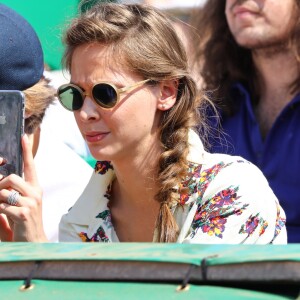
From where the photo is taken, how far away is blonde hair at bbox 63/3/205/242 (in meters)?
2.29

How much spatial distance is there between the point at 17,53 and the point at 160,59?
434 millimetres

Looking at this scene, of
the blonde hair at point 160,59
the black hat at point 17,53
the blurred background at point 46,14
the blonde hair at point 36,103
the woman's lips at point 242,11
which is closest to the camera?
the blonde hair at point 160,59

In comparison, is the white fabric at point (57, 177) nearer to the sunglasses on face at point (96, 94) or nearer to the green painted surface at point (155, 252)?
the sunglasses on face at point (96, 94)

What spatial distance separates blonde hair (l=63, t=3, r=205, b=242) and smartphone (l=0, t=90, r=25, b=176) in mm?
246

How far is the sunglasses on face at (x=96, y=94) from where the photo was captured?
87.0 inches

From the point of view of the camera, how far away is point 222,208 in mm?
2221

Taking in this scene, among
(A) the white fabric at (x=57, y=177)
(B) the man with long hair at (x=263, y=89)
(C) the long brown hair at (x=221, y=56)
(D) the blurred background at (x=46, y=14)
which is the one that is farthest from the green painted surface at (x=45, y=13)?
(A) the white fabric at (x=57, y=177)

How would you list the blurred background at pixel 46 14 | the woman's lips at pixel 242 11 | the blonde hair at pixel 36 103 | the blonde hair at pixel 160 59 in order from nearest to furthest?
the blonde hair at pixel 160 59
the blonde hair at pixel 36 103
the woman's lips at pixel 242 11
the blurred background at pixel 46 14

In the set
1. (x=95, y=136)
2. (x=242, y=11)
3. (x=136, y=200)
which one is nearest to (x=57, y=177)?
(x=136, y=200)

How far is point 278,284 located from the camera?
1.25 meters

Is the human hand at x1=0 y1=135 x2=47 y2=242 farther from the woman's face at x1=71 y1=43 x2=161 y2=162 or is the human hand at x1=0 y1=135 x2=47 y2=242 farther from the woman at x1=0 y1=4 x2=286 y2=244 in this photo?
the woman's face at x1=71 y1=43 x2=161 y2=162

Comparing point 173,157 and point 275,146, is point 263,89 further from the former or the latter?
point 173,157

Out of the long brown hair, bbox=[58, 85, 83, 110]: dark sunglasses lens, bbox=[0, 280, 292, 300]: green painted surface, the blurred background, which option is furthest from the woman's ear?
the blurred background

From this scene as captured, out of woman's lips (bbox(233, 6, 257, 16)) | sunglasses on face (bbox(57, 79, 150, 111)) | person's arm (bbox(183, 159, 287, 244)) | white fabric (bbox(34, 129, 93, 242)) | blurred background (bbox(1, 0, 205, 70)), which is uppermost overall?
sunglasses on face (bbox(57, 79, 150, 111))
